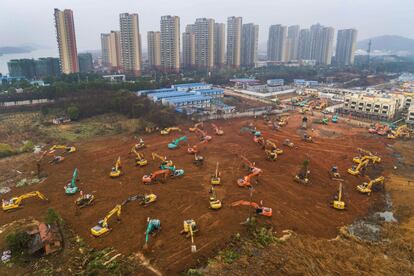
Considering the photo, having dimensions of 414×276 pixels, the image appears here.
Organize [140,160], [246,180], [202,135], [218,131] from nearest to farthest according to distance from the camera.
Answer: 1. [246,180]
2. [140,160]
3. [202,135]
4. [218,131]

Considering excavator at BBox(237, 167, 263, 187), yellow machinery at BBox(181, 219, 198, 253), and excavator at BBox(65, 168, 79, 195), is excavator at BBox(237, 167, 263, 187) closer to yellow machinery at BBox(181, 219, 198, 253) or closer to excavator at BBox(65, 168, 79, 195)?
yellow machinery at BBox(181, 219, 198, 253)

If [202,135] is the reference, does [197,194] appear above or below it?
below

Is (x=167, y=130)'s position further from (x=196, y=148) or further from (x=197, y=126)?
(x=196, y=148)

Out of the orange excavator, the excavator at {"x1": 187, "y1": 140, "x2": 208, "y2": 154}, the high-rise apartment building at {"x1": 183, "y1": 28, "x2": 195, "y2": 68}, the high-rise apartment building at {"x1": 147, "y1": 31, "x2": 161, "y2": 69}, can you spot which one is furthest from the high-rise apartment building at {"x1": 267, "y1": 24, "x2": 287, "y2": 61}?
the orange excavator

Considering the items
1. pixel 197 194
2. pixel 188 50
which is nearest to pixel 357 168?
pixel 197 194

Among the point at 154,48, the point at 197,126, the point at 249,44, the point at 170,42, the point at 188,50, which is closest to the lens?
the point at 197,126

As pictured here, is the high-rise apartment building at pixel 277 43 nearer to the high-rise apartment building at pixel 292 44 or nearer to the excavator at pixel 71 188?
the high-rise apartment building at pixel 292 44

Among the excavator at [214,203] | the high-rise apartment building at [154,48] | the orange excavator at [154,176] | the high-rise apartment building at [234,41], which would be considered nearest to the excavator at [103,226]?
the orange excavator at [154,176]
